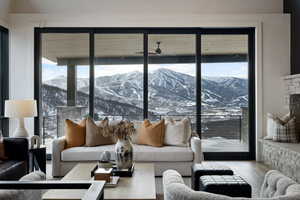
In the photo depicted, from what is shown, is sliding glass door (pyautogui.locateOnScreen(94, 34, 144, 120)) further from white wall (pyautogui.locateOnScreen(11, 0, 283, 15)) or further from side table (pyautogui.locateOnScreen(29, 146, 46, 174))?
side table (pyautogui.locateOnScreen(29, 146, 46, 174))

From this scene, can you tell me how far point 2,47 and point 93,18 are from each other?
1.71m

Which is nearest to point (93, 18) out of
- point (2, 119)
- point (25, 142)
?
point (2, 119)

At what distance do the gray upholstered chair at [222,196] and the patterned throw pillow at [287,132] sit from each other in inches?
135

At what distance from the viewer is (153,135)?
5039 millimetres

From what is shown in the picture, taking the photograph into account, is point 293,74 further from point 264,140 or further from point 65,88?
point 65,88

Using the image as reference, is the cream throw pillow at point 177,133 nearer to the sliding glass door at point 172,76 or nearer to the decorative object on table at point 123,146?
the sliding glass door at point 172,76

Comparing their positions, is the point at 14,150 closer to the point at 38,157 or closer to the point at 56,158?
the point at 38,157

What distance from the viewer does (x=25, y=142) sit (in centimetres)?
420

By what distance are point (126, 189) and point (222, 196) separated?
163cm

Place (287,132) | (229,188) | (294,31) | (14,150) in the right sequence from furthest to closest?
(294,31), (287,132), (14,150), (229,188)

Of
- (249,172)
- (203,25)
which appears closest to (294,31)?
(203,25)

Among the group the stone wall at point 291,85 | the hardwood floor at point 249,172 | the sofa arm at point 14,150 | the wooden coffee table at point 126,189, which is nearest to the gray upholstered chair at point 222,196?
the wooden coffee table at point 126,189

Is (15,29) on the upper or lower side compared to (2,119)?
upper

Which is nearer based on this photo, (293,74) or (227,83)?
(293,74)
